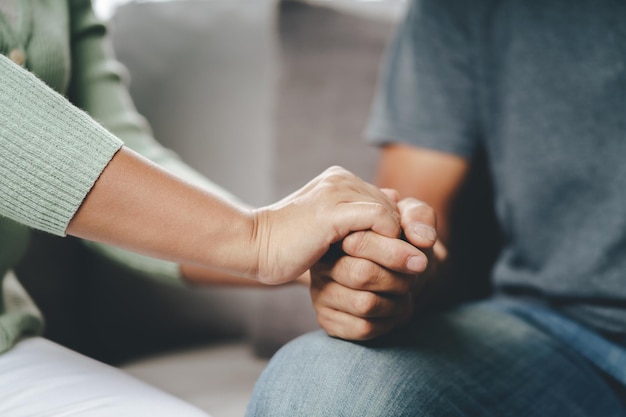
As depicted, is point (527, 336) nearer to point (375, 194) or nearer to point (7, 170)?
point (375, 194)

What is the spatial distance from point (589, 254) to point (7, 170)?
0.65 m

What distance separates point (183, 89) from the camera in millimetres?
1117

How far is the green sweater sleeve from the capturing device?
0.77 meters

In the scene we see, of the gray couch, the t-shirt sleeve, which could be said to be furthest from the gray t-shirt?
the gray couch

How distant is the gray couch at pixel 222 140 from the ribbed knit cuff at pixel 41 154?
0.46 m

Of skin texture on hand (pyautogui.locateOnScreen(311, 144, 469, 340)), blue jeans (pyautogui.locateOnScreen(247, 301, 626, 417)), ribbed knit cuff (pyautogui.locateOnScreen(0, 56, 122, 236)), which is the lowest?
blue jeans (pyautogui.locateOnScreen(247, 301, 626, 417))

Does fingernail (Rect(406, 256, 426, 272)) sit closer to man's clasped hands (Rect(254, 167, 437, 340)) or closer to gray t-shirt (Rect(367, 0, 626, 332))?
man's clasped hands (Rect(254, 167, 437, 340))

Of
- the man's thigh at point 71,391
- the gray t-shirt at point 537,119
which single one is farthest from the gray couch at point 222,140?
the man's thigh at point 71,391

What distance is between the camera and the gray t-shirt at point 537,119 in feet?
2.48

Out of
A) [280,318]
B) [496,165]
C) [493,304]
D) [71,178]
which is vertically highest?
[71,178]

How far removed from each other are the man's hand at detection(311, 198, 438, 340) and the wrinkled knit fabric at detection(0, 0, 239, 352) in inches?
8.6

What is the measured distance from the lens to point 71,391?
20.4 inches

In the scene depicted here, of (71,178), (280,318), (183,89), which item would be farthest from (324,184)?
(183,89)

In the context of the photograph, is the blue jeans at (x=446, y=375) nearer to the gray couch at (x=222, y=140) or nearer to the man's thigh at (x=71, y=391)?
the man's thigh at (x=71, y=391)
